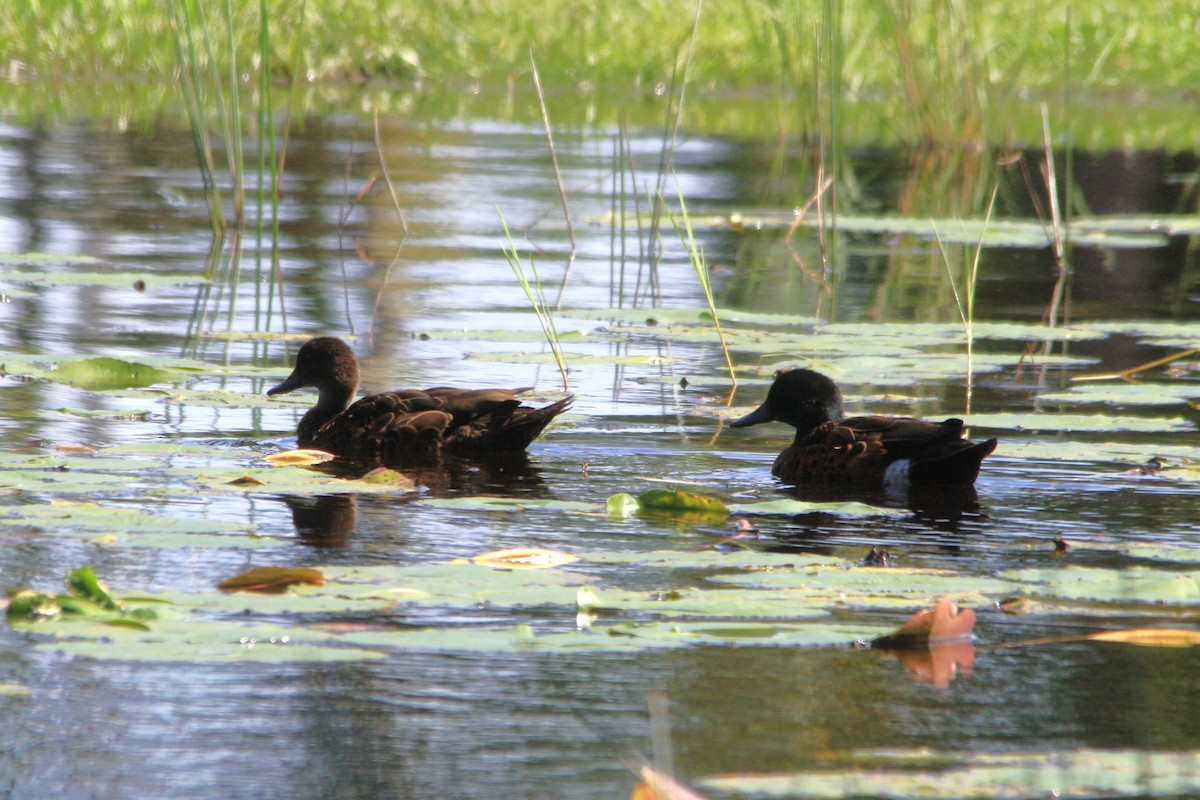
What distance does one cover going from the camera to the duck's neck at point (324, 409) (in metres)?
6.50

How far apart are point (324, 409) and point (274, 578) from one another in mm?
2627

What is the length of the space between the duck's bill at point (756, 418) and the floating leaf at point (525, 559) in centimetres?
204

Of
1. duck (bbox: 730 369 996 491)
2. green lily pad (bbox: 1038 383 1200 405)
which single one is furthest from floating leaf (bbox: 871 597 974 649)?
green lily pad (bbox: 1038 383 1200 405)

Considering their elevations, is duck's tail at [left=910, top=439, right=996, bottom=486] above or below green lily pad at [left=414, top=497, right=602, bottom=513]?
above

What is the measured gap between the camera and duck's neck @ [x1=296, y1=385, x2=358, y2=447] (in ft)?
21.3

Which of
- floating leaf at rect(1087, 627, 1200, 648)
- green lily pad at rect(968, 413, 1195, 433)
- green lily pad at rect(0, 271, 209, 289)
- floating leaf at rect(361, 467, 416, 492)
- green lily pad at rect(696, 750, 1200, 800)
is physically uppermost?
green lily pad at rect(0, 271, 209, 289)

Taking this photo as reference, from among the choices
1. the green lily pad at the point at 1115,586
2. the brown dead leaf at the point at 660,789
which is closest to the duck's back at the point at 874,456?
the green lily pad at the point at 1115,586

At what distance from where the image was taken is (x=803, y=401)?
21.2ft

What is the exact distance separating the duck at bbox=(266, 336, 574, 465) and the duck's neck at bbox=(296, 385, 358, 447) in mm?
14

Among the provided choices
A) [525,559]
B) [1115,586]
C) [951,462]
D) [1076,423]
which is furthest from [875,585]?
[1076,423]

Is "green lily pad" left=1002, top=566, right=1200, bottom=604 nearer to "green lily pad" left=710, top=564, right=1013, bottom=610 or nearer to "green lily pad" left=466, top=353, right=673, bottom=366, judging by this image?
"green lily pad" left=710, top=564, right=1013, bottom=610

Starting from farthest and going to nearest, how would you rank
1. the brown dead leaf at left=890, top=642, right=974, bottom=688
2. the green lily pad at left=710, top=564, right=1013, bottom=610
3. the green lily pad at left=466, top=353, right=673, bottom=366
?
the green lily pad at left=466, top=353, right=673, bottom=366
the green lily pad at left=710, top=564, right=1013, bottom=610
the brown dead leaf at left=890, top=642, right=974, bottom=688

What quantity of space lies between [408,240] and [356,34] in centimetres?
1437

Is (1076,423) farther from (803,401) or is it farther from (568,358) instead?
(568,358)
